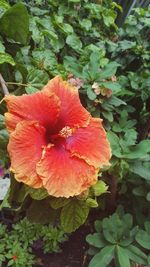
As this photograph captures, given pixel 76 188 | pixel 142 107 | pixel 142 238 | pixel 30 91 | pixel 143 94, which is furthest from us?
pixel 142 107

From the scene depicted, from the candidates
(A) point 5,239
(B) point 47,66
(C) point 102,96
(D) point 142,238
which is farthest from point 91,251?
(B) point 47,66

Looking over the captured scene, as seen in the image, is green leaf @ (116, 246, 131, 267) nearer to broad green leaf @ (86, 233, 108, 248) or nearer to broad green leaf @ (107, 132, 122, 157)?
broad green leaf @ (86, 233, 108, 248)

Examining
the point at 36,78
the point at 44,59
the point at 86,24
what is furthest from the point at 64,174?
the point at 86,24

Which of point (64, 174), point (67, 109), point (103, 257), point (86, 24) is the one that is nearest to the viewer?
point (64, 174)

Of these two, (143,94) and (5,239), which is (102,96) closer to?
(143,94)

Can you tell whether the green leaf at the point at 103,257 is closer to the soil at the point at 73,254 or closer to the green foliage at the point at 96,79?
the green foliage at the point at 96,79

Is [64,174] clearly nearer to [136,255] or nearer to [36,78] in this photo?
[36,78]
